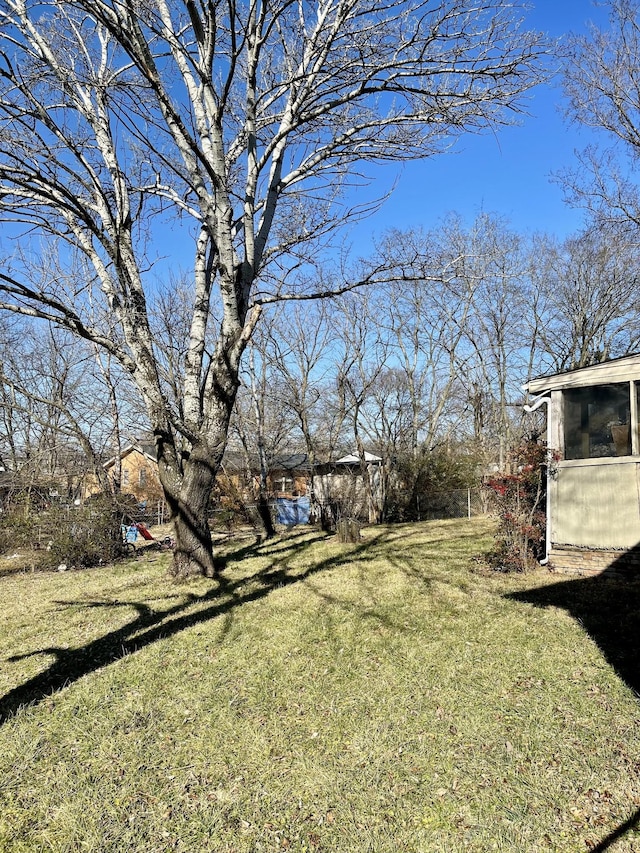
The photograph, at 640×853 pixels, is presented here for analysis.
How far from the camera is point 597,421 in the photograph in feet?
24.6

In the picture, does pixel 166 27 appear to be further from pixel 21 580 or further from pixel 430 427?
pixel 430 427

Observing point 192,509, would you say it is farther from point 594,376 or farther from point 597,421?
point 594,376

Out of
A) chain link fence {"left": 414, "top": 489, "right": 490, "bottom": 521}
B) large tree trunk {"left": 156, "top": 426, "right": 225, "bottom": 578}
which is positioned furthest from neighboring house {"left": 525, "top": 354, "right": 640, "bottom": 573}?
chain link fence {"left": 414, "top": 489, "right": 490, "bottom": 521}

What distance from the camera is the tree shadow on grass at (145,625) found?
4.19 m

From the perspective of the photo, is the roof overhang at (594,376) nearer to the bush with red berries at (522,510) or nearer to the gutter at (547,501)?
the gutter at (547,501)

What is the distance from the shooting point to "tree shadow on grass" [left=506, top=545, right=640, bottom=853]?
437cm

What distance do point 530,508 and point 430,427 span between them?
42.4ft

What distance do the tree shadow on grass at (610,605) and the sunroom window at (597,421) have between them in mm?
1514

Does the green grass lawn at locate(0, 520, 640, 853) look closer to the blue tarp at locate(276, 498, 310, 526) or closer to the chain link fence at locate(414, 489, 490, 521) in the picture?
the chain link fence at locate(414, 489, 490, 521)

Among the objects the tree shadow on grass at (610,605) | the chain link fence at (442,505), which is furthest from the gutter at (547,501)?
the chain link fence at (442,505)

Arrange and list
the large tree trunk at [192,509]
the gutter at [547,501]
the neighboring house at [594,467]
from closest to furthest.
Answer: the neighboring house at [594,467]
the large tree trunk at [192,509]
the gutter at [547,501]

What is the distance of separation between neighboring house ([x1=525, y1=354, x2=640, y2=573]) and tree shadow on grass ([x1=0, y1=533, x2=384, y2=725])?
12.6ft

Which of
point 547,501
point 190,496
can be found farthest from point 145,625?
point 547,501

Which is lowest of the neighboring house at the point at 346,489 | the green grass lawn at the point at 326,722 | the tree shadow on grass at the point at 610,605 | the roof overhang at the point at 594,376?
the green grass lawn at the point at 326,722
